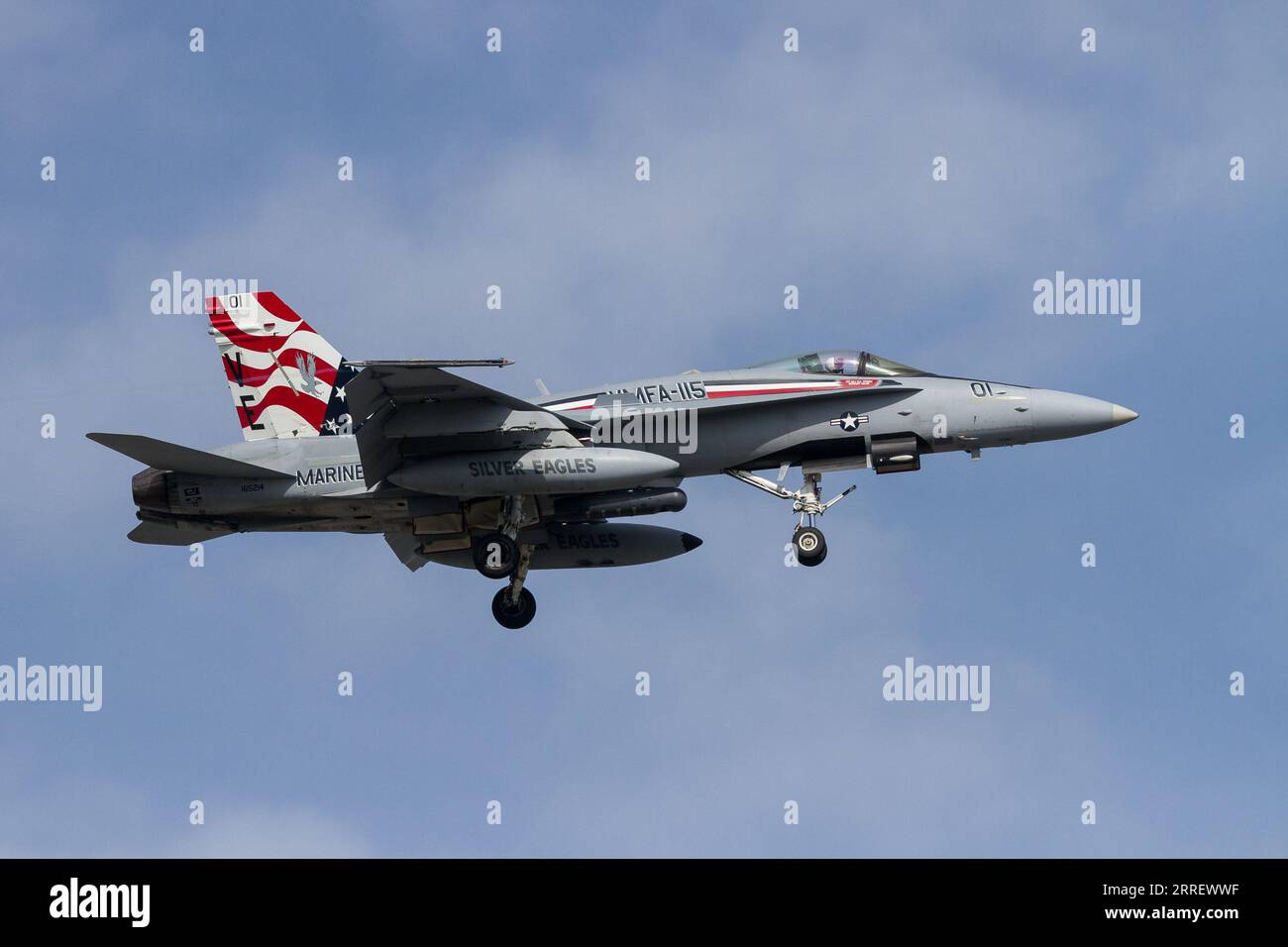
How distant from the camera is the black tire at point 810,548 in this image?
1046 inches

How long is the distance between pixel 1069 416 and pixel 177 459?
484 inches

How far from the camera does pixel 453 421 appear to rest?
85.1 feet

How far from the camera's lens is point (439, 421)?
25.9 metres

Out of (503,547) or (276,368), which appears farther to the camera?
(276,368)

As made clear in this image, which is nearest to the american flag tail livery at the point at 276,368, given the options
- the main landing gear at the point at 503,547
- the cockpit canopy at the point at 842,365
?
the main landing gear at the point at 503,547

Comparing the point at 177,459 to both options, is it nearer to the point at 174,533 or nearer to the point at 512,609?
the point at 174,533

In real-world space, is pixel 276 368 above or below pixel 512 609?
above

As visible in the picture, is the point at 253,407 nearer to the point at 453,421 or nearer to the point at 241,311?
the point at 241,311

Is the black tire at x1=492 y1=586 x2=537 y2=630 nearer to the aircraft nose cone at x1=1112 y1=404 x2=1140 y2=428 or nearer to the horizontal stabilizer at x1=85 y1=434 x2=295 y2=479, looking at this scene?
the horizontal stabilizer at x1=85 y1=434 x2=295 y2=479

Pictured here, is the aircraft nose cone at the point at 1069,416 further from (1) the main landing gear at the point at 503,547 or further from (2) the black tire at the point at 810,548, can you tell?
(1) the main landing gear at the point at 503,547

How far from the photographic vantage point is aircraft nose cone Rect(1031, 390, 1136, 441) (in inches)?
1049

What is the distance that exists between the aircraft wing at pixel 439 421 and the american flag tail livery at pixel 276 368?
2.64 m

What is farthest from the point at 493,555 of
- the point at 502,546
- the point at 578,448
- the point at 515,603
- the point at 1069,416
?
the point at 1069,416
